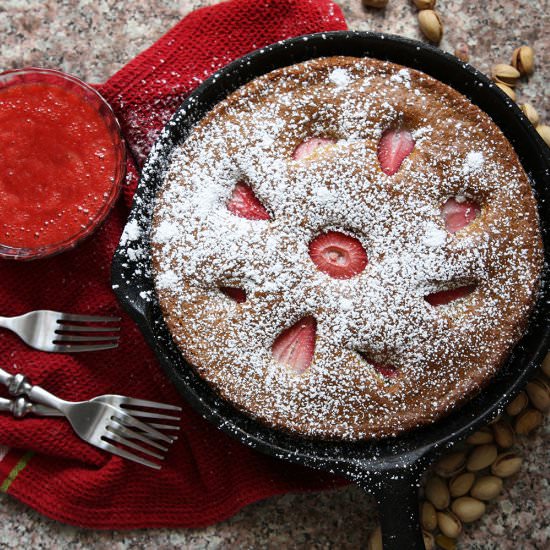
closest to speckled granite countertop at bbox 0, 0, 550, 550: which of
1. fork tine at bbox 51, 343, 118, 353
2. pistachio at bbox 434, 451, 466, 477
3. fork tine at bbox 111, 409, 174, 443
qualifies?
pistachio at bbox 434, 451, 466, 477

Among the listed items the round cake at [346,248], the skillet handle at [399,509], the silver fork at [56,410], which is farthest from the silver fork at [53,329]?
the skillet handle at [399,509]

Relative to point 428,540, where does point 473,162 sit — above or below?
above

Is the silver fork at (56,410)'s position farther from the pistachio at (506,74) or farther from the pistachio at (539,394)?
the pistachio at (506,74)

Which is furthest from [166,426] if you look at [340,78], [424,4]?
[424,4]

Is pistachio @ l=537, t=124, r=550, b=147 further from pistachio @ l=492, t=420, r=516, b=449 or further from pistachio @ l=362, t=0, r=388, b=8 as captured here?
pistachio @ l=492, t=420, r=516, b=449

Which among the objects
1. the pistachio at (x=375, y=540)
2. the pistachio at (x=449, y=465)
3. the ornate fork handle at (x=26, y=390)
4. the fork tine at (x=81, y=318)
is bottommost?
the pistachio at (x=375, y=540)

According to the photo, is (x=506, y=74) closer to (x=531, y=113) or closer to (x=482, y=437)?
(x=531, y=113)
